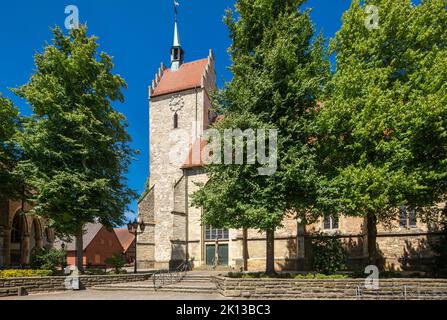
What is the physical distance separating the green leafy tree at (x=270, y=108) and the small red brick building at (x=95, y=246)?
A: 33774mm

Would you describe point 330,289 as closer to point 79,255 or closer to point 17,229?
point 79,255

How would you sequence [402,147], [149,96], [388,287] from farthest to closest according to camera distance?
[149,96] → [402,147] → [388,287]

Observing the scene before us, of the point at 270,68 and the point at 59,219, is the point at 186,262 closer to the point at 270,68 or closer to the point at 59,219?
the point at 59,219

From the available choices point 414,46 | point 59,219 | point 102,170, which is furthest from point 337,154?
point 59,219

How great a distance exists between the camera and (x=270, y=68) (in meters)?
16.3

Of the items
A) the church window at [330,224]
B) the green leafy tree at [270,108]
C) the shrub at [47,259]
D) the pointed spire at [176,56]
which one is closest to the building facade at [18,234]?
the shrub at [47,259]

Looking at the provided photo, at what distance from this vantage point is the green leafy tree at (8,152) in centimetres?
2089

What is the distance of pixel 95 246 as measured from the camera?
47625 mm

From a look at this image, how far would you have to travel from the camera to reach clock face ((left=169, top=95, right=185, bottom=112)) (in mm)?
37219

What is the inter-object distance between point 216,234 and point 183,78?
17.6 meters

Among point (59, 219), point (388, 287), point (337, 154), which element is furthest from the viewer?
point (59, 219)

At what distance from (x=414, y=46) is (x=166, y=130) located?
2570cm

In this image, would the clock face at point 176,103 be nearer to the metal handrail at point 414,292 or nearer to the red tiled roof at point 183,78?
the red tiled roof at point 183,78

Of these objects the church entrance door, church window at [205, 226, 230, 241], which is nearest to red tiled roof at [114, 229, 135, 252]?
the church entrance door
